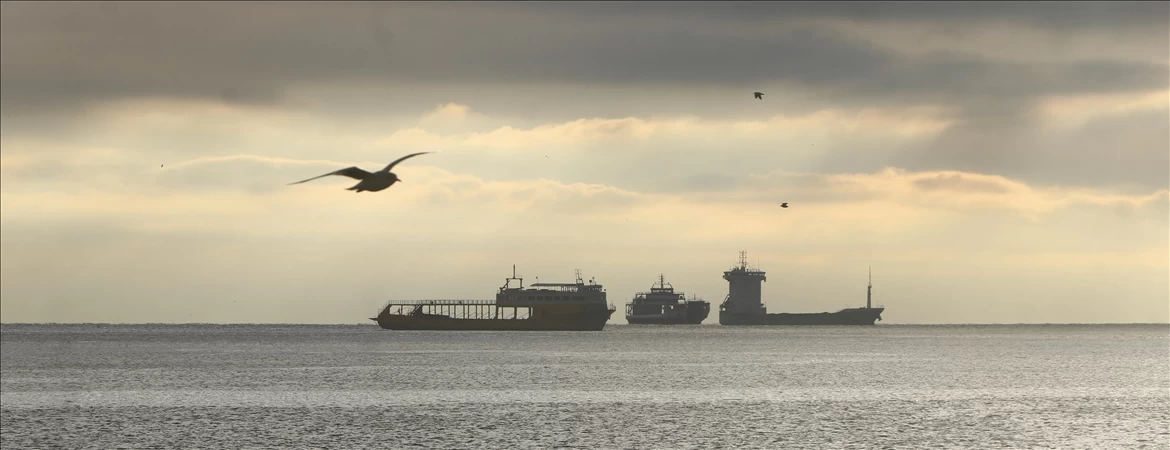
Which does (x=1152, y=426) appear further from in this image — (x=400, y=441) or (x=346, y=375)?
(x=346, y=375)

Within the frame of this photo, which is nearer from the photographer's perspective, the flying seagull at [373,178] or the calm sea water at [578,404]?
the flying seagull at [373,178]

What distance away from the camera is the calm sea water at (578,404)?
198 ft

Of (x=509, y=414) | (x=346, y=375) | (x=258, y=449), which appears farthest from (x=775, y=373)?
(x=258, y=449)

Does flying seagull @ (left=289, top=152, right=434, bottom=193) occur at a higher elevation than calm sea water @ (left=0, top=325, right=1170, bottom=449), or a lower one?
higher

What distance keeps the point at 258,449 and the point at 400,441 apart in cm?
646

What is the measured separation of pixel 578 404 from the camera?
261 feet

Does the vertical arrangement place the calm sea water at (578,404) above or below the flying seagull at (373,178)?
below

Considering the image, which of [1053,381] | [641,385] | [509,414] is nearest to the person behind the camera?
[509,414]

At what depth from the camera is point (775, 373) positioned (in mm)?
118188

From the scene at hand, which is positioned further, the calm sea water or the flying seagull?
the calm sea water

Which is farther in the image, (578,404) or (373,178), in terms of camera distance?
(578,404)

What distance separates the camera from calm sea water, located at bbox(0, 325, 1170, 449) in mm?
60250

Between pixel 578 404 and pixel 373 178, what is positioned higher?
pixel 373 178

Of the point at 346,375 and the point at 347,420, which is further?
the point at 346,375
